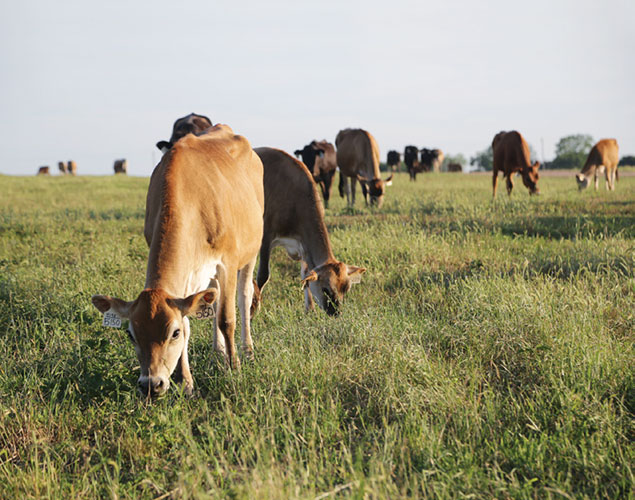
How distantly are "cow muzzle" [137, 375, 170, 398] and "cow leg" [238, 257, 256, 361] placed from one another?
1.44 meters

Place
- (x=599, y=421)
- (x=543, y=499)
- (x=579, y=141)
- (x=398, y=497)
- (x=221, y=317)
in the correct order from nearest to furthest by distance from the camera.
A: (x=398, y=497)
(x=543, y=499)
(x=599, y=421)
(x=221, y=317)
(x=579, y=141)

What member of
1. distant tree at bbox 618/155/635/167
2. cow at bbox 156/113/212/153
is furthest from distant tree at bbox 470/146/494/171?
cow at bbox 156/113/212/153

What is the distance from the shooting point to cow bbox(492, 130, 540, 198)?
16.0 meters

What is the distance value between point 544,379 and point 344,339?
158 centimetres

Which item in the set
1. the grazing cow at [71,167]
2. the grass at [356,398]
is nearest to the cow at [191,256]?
the grass at [356,398]

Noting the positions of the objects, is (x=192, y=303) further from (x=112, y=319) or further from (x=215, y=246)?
(x=215, y=246)

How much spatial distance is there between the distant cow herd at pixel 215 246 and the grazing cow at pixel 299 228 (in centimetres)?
1

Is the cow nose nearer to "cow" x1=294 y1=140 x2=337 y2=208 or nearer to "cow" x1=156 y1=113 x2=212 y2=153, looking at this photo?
"cow" x1=156 y1=113 x2=212 y2=153

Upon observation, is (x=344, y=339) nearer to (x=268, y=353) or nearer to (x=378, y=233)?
(x=268, y=353)

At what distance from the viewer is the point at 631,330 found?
454cm

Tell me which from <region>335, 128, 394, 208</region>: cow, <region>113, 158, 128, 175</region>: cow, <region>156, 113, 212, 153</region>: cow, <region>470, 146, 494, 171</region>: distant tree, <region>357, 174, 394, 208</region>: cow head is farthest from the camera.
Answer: <region>470, 146, 494, 171</region>: distant tree

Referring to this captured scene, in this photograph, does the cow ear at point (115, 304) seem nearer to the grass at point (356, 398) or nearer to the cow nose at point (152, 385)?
the cow nose at point (152, 385)

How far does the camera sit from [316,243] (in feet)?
20.7

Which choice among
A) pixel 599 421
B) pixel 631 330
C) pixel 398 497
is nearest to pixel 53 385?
pixel 398 497
